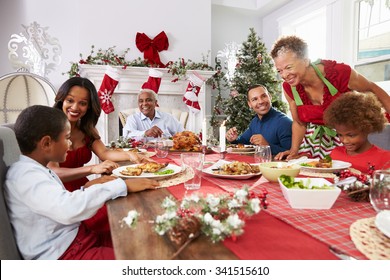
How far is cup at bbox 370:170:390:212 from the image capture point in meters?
0.73

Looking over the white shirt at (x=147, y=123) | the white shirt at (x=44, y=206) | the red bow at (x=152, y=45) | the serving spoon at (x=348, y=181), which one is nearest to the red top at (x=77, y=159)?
the white shirt at (x=44, y=206)

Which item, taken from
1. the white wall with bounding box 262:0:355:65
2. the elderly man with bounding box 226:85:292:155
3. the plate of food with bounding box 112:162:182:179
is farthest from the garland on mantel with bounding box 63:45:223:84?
the plate of food with bounding box 112:162:182:179

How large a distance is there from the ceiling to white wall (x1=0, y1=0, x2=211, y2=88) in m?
0.52

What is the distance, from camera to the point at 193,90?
4.93 meters

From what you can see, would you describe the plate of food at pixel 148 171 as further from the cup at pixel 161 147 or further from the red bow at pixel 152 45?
the red bow at pixel 152 45

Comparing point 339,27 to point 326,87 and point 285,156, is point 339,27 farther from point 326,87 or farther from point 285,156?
point 285,156

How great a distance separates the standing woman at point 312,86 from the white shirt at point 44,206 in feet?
3.81

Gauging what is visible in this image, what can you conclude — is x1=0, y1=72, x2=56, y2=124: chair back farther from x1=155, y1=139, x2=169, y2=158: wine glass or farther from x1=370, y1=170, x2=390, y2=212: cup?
x1=370, y1=170, x2=390, y2=212: cup

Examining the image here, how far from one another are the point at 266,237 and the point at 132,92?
4.49 meters

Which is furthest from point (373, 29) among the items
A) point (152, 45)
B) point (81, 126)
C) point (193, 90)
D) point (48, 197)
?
point (48, 197)

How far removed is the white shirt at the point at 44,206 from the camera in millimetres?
885

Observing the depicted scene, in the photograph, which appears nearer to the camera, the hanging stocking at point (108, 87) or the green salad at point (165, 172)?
the green salad at point (165, 172)
